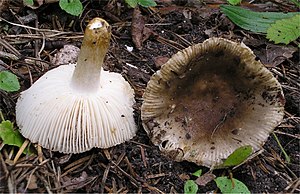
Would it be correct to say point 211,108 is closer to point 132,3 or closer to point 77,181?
point 77,181

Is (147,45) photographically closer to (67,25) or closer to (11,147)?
(67,25)

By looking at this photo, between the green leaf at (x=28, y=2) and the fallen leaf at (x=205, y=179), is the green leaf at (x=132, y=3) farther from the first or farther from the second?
the fallen leaf at (x=205, y=179)

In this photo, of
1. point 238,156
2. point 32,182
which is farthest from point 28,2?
point 238,156

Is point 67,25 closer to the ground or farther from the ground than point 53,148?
farther from the ground

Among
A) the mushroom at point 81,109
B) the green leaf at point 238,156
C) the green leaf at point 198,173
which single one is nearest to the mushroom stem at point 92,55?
the mushroom at point 81,109

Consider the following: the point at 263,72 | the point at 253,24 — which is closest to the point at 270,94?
the point at 263,72
